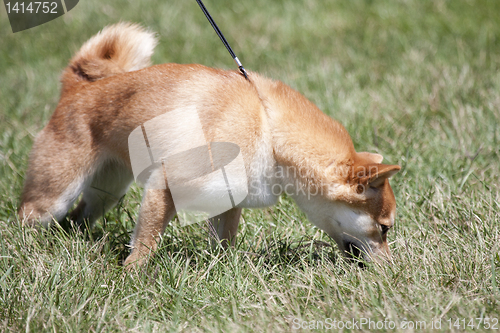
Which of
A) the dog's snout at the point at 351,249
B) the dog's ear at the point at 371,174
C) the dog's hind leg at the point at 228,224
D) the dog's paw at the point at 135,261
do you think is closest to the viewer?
the dog's ear at the point at 371,174

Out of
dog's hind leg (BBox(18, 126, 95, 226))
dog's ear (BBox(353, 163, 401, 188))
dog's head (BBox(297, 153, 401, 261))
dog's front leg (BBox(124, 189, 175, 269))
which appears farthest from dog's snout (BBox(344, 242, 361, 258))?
dog's hind leg (BBox(18, 126, 95, 226))

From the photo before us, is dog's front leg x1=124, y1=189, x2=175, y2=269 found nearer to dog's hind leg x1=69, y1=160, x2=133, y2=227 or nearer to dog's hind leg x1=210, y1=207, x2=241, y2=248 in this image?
dog's hind leg x1=210, y1=207, x2=241, y2=248

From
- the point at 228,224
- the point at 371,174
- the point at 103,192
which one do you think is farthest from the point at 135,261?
the point at 371,174

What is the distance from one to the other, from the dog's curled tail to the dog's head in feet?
5.36

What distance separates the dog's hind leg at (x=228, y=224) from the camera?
11.1 feet

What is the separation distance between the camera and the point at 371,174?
2875mm

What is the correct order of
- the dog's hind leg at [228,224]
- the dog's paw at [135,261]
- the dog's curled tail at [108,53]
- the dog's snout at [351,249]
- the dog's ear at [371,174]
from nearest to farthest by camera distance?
1. the dog's ear at [371,174]
2. the dog's paw at [135,261]
3. the dog's snout at [351,249]
4. the dog's hind leg at [228,224]
5. the dog's curled tail at [108,53]

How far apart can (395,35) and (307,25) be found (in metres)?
1.34

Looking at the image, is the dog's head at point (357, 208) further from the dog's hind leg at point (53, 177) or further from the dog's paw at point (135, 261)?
the dog's hind leg at point (53, 177)

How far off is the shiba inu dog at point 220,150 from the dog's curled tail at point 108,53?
0.18m

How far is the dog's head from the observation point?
296cm

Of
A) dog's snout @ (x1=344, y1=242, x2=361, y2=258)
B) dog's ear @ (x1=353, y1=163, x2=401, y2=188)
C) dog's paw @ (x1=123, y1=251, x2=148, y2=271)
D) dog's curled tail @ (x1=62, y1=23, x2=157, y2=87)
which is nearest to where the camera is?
dog's ear @ (x1=353, y1=163, x2=401, y2=188)

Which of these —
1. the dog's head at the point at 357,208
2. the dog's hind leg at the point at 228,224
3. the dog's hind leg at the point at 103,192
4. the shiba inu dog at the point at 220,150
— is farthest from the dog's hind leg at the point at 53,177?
the dog's head at the point at 357,208

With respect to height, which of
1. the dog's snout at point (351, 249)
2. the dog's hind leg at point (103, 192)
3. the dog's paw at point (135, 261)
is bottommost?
the dog's snout at point (351, 249)
